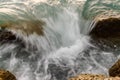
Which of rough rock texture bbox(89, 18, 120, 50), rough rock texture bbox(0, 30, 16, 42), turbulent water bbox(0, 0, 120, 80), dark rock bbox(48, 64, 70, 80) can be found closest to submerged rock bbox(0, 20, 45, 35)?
turbulent water bbox(0, 0, 120, 80)

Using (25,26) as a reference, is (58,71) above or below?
below

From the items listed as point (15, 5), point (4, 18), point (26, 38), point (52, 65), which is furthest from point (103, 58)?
point (15, 5)

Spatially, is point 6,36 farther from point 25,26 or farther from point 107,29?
point 107,29

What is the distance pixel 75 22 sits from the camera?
Result: 1561cm

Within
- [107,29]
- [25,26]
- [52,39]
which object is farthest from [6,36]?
[107,29]

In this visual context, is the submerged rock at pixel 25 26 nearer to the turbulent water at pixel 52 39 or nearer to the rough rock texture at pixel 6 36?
the turbulent water at pixel 52 39

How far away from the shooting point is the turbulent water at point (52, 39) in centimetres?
1109

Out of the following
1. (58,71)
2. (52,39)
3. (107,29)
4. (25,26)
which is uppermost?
(25,26)

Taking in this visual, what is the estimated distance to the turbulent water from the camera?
11086mm

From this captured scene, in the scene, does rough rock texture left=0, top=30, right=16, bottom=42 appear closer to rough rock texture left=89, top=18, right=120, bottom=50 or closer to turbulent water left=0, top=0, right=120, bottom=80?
turbulent water left=0, top=0, right=120, bottom=80

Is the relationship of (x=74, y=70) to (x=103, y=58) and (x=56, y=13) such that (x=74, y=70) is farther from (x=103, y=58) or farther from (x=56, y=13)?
(x=56, y=13)

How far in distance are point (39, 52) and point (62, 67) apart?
1.97 m

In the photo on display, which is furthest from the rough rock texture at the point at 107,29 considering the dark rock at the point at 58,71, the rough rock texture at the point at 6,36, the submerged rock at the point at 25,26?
the rough rock texture at the point at 6,36

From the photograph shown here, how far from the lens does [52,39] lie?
13.8 metres
